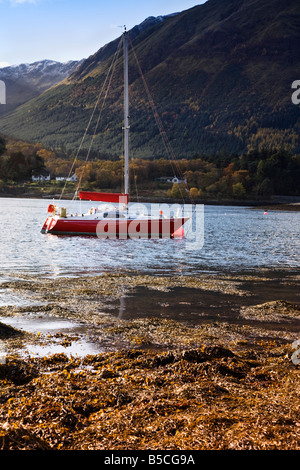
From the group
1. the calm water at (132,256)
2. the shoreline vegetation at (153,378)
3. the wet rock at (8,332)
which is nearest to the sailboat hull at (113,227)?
the calm water at (132,256)

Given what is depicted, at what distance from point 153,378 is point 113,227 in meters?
31.5

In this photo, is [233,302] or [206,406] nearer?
[206,406]

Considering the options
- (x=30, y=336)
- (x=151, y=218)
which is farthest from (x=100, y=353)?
(x=151, y=218)

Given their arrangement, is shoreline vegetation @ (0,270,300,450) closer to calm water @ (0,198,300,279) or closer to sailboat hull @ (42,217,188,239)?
calm water @ (0,198,300,279)

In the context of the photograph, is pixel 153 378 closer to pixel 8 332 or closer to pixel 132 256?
pixel 8 332

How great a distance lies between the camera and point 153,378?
24.1 ft

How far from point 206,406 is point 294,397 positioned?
133cm

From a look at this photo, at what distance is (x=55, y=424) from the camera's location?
5.76 metres

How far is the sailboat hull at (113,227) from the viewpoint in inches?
1531

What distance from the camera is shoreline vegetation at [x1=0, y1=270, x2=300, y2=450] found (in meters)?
5.44

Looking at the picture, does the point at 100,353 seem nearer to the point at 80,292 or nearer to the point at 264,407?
the point at 264,407

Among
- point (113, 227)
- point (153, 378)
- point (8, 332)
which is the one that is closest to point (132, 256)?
point (113, 227)

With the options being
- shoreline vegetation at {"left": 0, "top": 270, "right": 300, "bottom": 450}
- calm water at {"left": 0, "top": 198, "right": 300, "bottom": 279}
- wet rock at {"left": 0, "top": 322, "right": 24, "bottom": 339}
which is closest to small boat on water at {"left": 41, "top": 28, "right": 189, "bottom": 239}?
calm water at {"left": 0, "top": 198, "right": 300, "bottom": 279}
